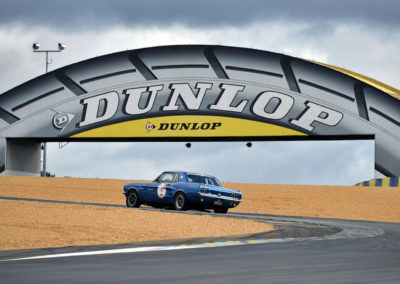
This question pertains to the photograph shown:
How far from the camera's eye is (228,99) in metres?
45.4

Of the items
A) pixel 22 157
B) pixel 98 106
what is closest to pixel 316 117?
pixel 98 106

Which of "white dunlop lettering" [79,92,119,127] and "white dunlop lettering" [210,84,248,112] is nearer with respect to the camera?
"white dunlop lettering" [210,84,248,112]

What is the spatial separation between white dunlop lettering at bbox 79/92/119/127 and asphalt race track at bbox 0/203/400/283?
1333 inches

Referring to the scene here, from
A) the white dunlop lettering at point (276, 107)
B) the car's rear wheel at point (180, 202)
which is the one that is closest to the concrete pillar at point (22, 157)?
the white dunlop lettering at point (276, 107)

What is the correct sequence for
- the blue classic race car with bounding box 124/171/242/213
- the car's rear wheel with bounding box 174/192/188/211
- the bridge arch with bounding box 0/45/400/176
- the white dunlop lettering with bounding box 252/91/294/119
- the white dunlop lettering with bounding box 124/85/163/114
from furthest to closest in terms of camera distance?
the white dunlop lettering with bounding box 124/85/163/114 → the white dunlop lettering with bounding box 252/91/294/119 → the bridge arch with bounding box 0/45/400/176 → the car's rear wheel with bounding box 174/192/188/211 → the blue classic race car with bounding box 124/171/242/213

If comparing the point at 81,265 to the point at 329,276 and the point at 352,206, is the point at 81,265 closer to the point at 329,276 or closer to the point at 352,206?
the point at 329,276

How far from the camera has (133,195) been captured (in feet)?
86.6

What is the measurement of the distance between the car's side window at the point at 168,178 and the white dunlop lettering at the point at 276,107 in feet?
65.1

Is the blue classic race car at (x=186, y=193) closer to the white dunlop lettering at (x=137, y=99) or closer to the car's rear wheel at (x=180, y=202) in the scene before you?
the car's rear wheel at (x=180, y=202)

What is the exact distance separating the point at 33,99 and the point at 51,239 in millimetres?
37669

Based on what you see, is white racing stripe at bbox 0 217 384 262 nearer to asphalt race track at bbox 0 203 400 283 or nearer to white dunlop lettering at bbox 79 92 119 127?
asphalt race track at bbox 0 203 400 283

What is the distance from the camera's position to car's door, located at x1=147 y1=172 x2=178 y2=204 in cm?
2505

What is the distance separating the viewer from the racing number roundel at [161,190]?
25094 millimetres

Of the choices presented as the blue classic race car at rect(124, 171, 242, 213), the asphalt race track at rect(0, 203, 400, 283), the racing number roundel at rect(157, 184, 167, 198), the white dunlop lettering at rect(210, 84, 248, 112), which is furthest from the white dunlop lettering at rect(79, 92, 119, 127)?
the asphalt race track at rect(0, 203, 400, 283)
